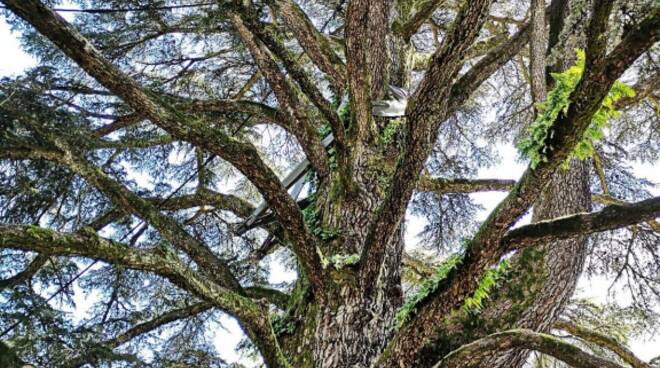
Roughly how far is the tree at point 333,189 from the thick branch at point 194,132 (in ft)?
0.03

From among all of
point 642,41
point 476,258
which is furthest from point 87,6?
point 642,41

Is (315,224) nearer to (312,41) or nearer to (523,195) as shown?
(312,41)

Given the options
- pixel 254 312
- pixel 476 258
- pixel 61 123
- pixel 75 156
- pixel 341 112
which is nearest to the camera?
pixel 476 258

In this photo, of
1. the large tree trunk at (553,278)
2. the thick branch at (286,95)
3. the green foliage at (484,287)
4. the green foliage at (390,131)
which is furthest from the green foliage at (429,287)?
the green foliage at (390,131)

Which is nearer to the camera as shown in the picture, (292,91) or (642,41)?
(642,41)

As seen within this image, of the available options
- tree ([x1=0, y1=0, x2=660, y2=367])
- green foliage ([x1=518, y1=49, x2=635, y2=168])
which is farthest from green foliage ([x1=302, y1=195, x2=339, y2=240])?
green foliage ([x1=518, y1=49, x2=635, y2=168])

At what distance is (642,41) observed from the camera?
59.4 inches

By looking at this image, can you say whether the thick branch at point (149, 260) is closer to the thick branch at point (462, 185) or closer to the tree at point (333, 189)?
the tree at point (333, 189)

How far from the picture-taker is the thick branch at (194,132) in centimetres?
236

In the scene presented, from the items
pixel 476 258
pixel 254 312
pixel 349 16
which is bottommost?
pixel 476 258

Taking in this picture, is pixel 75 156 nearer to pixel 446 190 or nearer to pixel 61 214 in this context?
pixel 61 214

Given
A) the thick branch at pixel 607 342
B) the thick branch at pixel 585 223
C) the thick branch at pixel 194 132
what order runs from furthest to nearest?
the thick branch at pixel 607 342
the thick branch at pixel 194 132
the thick branch at pixel 585 223

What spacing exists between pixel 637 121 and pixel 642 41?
4777 millimetres

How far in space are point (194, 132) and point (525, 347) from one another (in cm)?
180
